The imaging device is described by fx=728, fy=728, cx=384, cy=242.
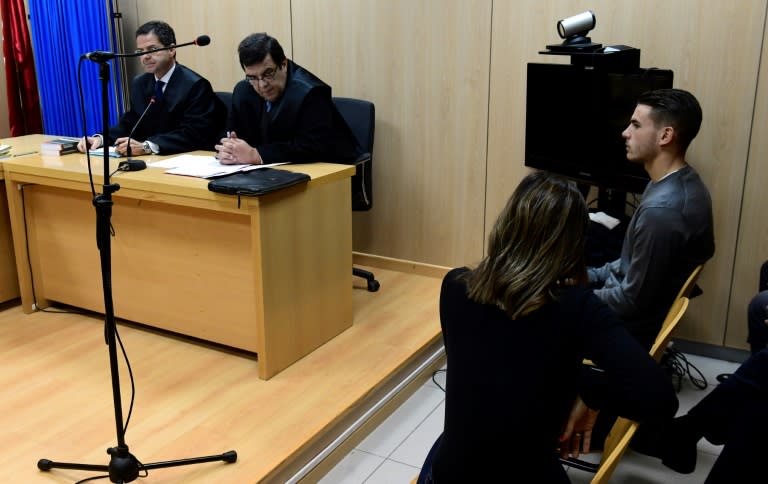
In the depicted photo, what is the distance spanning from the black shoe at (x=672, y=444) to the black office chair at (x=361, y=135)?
180 centimetres

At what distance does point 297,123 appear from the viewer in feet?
10.5

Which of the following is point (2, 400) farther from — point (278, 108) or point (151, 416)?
point (278, 108)

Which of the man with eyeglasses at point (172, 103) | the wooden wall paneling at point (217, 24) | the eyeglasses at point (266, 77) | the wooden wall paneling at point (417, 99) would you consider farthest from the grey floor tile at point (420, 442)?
the wooden wall paneling at point (217, 24)

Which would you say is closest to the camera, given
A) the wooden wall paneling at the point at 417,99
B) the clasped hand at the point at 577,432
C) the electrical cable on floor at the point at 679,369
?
the clasped hand at the point at 577,432

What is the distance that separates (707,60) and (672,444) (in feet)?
5.64

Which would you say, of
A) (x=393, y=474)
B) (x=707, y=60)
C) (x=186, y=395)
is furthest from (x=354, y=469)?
(x=707, y=60)

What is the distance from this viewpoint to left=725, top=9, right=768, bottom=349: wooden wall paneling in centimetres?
305

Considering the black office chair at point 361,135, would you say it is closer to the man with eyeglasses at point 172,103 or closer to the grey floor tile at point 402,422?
the man with eyeglasses at point 172,103

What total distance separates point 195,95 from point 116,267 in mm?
970

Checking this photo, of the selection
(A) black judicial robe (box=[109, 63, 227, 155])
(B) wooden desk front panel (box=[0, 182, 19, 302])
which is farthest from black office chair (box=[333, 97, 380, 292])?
(B) wooden desk front panel (box=[0, 182, 19, 302])

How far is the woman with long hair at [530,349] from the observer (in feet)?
4.75

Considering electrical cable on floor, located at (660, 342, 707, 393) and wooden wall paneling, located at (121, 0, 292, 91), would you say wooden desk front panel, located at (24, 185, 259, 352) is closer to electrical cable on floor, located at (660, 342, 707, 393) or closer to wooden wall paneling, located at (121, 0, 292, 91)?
wooden wall paneling, located at (121, 0, 292, 91)

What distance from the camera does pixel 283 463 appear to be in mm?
2301

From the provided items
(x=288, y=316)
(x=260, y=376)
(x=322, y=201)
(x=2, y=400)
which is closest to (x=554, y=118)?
(x=322, y=201)
